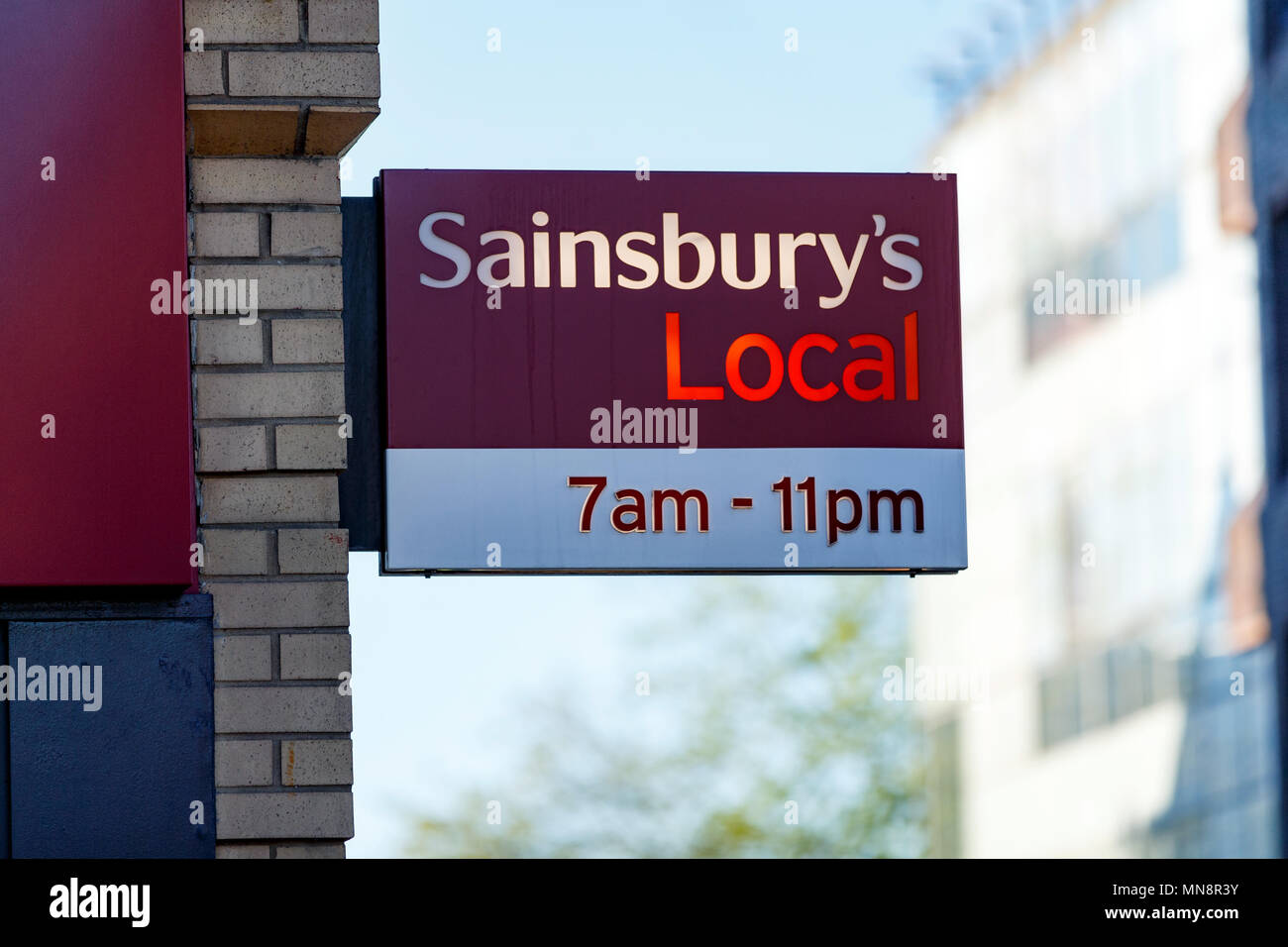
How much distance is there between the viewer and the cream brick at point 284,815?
470 cm

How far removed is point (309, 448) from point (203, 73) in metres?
1.06

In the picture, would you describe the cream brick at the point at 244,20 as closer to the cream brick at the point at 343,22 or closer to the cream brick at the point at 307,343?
the cream brick at the point at 343,22

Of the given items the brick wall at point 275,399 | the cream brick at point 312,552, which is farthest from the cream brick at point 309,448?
the cream brick at point 312,552

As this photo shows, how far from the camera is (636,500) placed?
17.2 feet

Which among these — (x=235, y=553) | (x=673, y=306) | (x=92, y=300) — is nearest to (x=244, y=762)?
(x=235, y=553)

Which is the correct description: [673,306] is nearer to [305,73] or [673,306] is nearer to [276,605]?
[305,73]

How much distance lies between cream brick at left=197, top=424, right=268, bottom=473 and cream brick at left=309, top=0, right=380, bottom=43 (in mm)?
1113

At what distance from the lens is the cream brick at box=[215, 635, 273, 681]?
15.7 ft

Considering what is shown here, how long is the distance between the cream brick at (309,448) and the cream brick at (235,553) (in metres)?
0.21

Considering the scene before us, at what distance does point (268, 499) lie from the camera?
4.89 meters

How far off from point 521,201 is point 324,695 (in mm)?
1544

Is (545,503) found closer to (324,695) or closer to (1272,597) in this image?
(324,695)

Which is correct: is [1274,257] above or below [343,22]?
above

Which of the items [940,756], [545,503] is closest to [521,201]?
[545,503]
